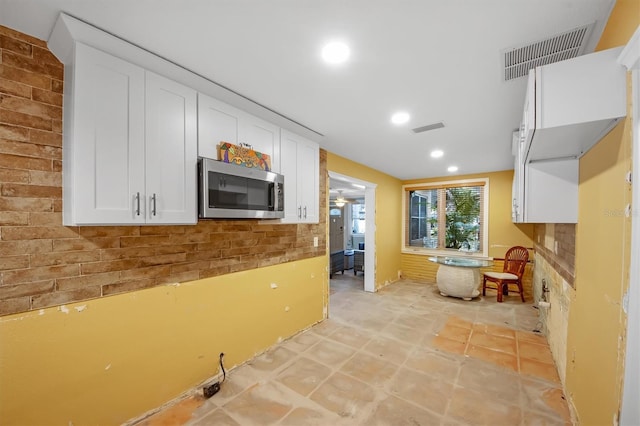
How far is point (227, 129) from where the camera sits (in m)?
2.04

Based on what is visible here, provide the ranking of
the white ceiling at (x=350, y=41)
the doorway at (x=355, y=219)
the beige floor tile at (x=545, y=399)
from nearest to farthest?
the white ceiling at (x=350, y=41) < the beige floor tile at (x=545, y=399) < the doorway at (x=355, y=219)

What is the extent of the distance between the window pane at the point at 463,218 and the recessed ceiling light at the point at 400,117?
369 centimetres

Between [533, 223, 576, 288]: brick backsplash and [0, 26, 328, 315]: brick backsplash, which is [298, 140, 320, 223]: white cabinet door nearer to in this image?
[0, 26, 328, 315]: brick backsplash

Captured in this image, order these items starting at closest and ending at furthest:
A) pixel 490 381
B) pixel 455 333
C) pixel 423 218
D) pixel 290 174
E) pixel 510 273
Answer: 1. pixel 490 381
2. pixel 290 174
3. pixel 455 333
4. pixel 510 273
5. pixel 423 218

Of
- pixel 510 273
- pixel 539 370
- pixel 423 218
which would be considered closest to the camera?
pixel 539 370

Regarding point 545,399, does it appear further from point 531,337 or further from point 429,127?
point 429,127

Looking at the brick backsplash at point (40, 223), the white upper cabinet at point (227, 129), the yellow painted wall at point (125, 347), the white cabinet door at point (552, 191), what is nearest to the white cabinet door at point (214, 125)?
the white upper cabinet at point (227, 129)

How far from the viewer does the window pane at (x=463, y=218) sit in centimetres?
533

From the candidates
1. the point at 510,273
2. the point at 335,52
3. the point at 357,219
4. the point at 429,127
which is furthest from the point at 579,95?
the point at 357,219

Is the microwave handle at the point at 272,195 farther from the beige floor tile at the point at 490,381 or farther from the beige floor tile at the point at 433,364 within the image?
the beige floor tile at the point at 490,381

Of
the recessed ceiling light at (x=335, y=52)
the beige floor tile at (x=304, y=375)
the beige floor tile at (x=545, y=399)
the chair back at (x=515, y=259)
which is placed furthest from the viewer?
the chair back at (x=515, y=259)

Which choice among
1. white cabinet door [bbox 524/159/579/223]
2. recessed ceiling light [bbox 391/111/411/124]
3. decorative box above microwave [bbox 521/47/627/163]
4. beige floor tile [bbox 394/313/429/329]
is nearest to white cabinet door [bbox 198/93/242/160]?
recessed ceiling light [bbox 391/111/411/124]

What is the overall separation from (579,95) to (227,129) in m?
2.12

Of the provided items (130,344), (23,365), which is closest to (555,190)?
(130,344)
